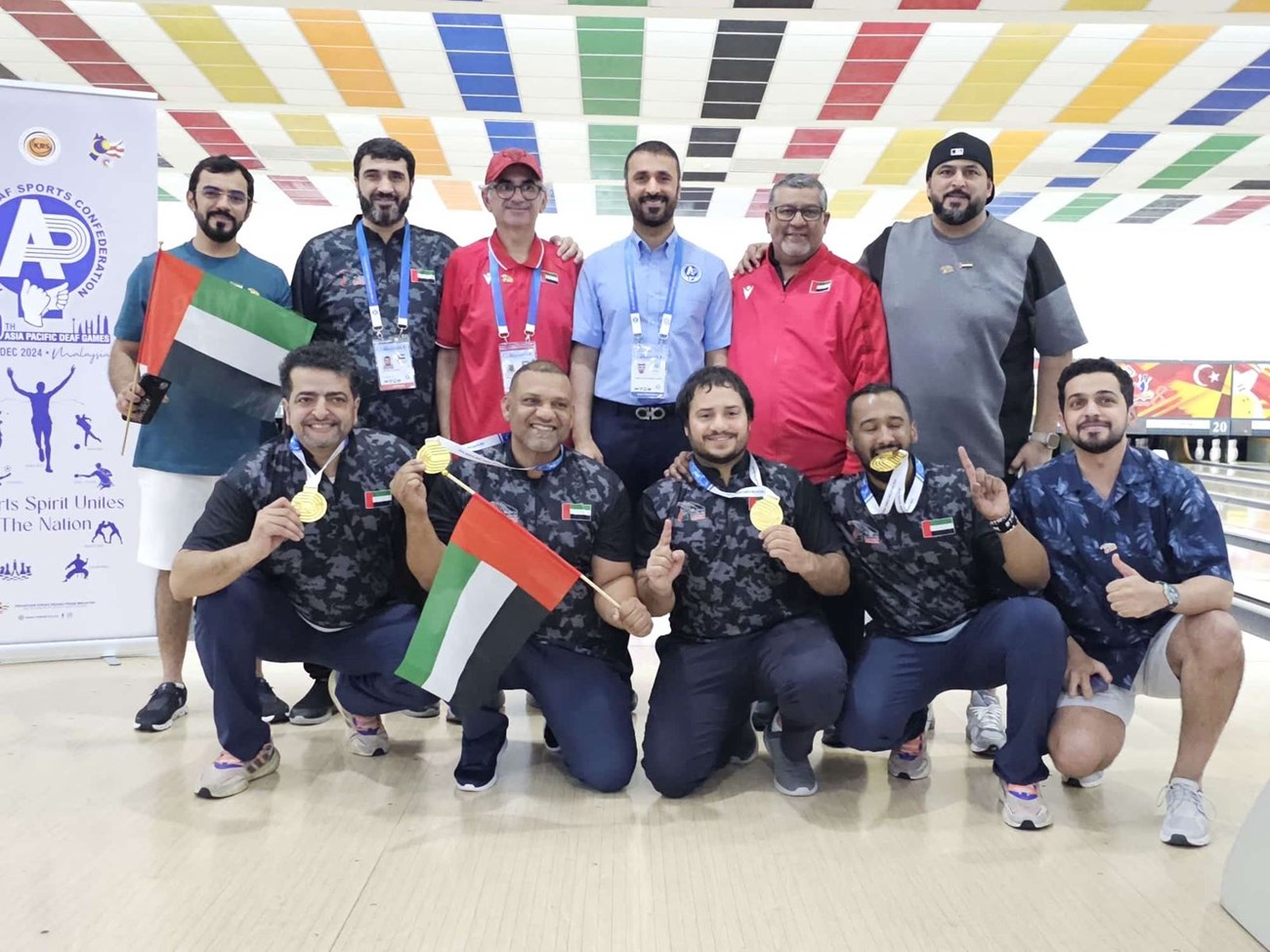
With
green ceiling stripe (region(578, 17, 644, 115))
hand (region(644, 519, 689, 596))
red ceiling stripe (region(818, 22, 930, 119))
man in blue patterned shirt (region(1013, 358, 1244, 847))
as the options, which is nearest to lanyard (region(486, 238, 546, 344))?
hand (region(644, 519, 689, 596))

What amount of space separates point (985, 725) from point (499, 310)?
1.89 m

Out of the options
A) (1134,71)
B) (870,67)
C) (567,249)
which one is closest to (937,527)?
(567,249)

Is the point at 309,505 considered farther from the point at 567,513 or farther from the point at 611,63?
the point at 611,63

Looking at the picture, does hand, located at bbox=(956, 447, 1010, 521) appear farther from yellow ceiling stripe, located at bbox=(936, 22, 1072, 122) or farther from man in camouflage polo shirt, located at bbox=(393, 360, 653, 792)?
yellow ceiling stripe, located at bbox=(936, 22, 1072, 122)

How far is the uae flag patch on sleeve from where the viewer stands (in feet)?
8.63

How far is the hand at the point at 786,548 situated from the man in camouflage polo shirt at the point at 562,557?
14.0 inches

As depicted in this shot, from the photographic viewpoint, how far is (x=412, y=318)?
10.3 ft

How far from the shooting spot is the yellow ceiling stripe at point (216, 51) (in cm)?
608

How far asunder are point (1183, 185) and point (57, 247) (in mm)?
9361

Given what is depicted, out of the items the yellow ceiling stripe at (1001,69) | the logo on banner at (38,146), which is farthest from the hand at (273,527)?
the yellow ceiling stripe at (1001,69)

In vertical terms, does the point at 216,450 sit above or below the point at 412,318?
below

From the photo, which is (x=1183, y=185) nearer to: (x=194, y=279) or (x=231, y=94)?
(x=231, y=94)

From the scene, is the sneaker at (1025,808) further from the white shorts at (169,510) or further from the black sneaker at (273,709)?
the white shorts at (169,510)

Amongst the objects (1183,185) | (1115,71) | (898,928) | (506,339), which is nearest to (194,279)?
(506,339)
